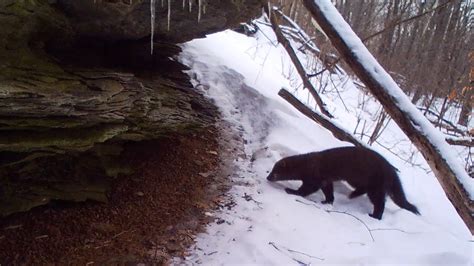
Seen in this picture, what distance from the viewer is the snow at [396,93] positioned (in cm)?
230

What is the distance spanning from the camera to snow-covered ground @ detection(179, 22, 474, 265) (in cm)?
312

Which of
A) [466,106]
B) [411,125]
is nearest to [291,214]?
[411,125]

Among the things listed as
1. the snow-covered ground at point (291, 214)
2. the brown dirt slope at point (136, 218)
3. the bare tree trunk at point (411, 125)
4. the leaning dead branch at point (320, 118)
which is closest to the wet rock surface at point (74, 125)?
the brown dirt slope at point (136, 218)

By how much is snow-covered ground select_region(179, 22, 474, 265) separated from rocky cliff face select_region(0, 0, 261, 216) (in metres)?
1.07

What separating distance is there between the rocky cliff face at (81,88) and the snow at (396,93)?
1073mm

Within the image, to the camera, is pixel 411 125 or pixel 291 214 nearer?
pixel 411 125

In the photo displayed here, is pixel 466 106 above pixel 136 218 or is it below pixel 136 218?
above

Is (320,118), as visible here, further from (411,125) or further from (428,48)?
(428,48)

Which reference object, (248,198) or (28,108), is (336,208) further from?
(28,108)

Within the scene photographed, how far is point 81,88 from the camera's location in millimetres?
2633

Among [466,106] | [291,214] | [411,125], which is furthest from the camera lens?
[466,106]

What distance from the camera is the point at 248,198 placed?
3.82m

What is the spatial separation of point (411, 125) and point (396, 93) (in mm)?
237

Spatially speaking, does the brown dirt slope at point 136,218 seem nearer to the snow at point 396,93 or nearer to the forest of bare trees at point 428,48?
the snow at point 396,93
